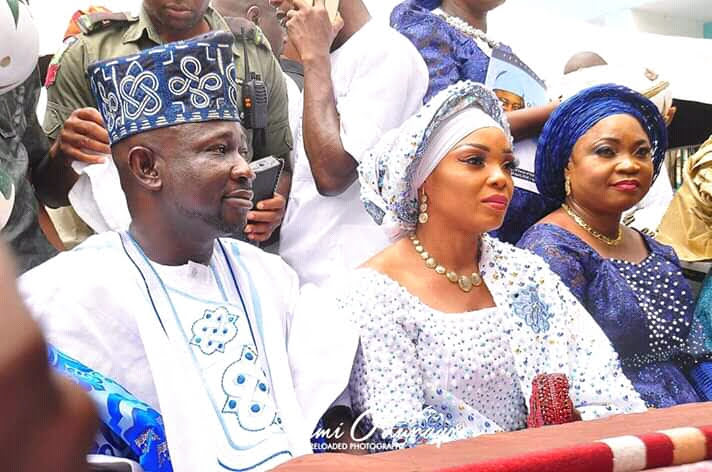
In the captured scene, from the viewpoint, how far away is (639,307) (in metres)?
2.99

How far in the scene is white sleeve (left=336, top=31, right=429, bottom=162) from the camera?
2906 mm

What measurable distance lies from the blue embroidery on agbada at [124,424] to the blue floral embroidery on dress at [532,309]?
107 centimetres

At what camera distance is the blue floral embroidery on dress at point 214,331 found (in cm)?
203

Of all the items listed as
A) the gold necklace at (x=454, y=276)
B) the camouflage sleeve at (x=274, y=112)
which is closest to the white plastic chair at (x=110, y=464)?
the gold necklace at (x=454, y=276)

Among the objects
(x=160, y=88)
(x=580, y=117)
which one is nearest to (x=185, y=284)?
(x=160, y=88)

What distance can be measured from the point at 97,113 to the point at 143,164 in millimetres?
462

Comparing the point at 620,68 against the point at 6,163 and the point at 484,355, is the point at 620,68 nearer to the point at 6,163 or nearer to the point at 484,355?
the point at 484,355

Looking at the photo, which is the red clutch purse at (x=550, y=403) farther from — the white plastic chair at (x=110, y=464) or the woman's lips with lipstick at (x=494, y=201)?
the white plastic chair at (x=110, y=464)

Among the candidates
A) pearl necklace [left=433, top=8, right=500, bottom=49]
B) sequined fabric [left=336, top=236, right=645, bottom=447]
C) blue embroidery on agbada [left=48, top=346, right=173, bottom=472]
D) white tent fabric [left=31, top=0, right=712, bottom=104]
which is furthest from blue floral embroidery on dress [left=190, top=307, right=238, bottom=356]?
white tent fabric [left=31, top=0, right=712, bottom=104]

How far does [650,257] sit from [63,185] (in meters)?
1.78

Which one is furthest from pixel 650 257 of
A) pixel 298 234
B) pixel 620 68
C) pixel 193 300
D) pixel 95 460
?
pixel 95 460

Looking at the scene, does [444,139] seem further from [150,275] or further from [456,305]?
[150,275]

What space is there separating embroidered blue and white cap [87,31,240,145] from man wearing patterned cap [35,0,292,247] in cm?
32

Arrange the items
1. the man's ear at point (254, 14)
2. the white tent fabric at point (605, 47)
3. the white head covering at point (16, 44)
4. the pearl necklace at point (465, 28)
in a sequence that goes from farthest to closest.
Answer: the white tent fabric at point (605, 47), the man's ear at point (254, 14), the pearl necklace at point (465, 28), the white head covering at point (16, 44)
